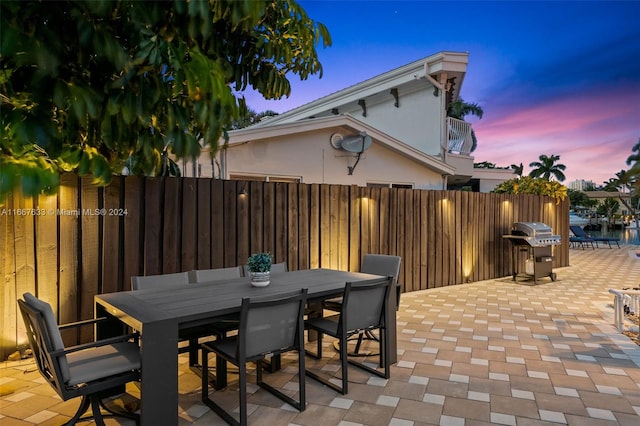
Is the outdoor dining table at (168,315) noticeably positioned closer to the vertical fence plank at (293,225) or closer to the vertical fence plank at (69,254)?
the vertical fence plank at (69,254)

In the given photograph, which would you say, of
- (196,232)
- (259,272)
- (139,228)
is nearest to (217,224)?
(196,232)

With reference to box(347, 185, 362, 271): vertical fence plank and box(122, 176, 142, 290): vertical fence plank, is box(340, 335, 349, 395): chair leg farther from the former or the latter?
box(347, 185, 362, 271): vertical fence plank

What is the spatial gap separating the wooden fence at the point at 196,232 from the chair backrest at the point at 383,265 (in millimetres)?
1360

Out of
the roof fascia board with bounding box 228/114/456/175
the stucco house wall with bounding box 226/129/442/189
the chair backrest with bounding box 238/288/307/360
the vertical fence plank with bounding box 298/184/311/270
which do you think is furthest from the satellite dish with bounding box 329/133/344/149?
the chair backrest with bounding box 238/288/307/360

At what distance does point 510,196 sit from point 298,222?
644 cm

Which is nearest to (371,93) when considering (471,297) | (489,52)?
(489,52)

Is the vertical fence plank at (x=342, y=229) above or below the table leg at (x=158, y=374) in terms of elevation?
above

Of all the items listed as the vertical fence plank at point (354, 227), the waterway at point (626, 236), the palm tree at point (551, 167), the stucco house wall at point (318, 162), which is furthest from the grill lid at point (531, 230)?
the palm tree at point (551, 167)

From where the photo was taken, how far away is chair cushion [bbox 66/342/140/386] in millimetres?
2404

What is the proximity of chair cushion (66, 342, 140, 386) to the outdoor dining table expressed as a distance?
8.8 inches

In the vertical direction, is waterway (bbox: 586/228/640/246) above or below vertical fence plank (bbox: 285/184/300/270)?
below

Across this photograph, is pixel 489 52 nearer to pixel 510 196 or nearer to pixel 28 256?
pixel 510 196

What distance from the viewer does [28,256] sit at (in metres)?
3.91

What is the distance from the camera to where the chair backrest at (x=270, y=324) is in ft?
8.93
